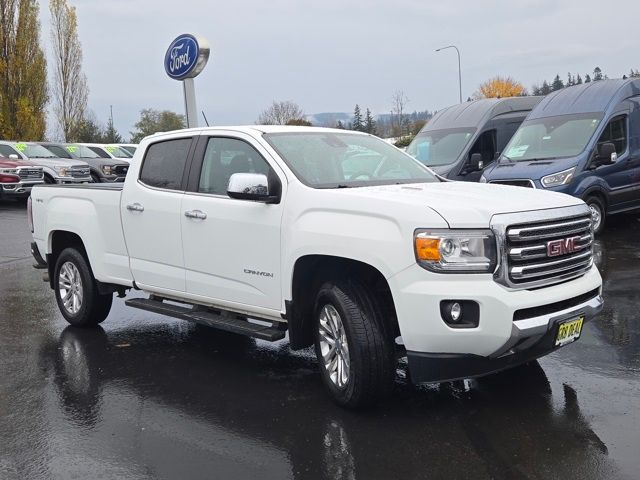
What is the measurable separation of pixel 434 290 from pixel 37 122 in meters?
37.3

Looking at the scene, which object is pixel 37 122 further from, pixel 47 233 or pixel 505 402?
pixel 505 402

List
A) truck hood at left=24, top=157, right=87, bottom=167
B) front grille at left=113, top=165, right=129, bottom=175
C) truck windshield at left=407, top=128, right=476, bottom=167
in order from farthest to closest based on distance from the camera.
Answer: front grille at left=113, top=165, right=129, bottom=175 < truck hood at left=24, top=157, right=87, bottom=167 < truck windshield at left=407, top=128, right=476, bottom=167

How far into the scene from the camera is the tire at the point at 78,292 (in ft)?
21.8

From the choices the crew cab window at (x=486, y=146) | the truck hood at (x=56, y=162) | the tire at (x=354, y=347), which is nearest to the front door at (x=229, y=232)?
the tire at (x=354, y=347)

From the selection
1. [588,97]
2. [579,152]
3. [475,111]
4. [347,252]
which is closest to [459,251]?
[347,252]

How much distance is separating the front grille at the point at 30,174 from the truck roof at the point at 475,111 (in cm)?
1191

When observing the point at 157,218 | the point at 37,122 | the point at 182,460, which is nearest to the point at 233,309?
the point at 157,218

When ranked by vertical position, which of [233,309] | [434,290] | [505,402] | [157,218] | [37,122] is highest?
[37,122]

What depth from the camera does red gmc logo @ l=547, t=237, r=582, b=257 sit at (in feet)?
13.6

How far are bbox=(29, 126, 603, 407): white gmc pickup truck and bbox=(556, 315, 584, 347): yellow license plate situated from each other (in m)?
0.01

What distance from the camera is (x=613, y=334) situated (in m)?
5.93

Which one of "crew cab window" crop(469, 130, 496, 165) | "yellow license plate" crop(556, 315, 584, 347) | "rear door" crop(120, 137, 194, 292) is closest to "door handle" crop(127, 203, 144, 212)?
"rear door" crop(120, 137, 194, 292)

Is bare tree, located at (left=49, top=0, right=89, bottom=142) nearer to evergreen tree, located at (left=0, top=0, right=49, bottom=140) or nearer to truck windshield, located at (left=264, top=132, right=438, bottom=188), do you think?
evergreen tree, located at (left=0, top=0, right=49, bottom=140)

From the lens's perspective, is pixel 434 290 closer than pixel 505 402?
Yes
